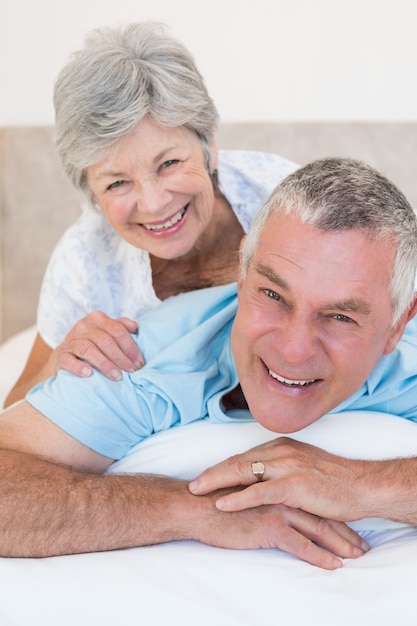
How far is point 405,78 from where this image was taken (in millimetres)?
2863

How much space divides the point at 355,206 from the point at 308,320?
19 centimetres

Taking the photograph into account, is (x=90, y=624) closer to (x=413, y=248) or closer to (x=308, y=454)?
(x=308, y=454)

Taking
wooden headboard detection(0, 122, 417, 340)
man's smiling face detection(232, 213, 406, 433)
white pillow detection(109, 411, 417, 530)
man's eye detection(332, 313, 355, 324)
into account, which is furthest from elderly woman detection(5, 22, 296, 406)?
wooden headboard detection(0, 122, 417, 340)

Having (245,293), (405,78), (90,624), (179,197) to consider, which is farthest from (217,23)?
(90,624)

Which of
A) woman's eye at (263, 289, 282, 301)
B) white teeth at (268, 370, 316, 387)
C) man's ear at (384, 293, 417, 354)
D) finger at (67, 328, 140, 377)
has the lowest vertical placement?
finger at (67, 328, 140, 377)

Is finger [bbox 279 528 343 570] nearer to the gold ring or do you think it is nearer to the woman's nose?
the gold ring

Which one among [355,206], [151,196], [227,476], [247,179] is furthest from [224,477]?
[247,179]

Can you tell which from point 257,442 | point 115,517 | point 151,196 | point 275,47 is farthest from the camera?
point 275,47

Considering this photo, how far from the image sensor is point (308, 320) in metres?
1.33

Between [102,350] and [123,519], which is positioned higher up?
[102,350]

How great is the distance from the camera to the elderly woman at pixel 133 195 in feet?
5.53

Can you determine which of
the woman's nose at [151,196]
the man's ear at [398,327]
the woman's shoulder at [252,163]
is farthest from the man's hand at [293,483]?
the woman's shoulder at [252,163]

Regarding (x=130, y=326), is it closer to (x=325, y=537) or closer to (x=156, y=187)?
(x=156, y=187)

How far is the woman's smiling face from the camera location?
174 cm
